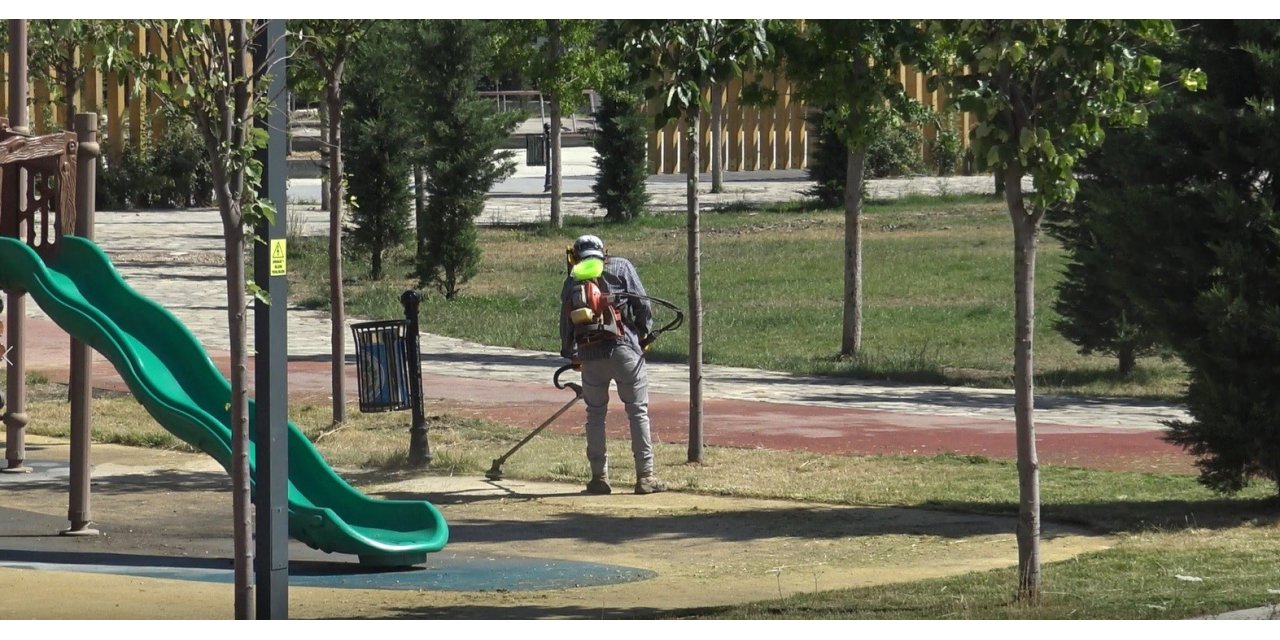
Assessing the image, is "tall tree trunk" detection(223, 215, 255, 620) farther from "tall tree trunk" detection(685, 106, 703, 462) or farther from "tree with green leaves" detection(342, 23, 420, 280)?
"tree with green leaves" detection(342, 23, 420, 280)

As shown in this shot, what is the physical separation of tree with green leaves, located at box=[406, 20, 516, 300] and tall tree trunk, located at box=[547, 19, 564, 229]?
19.6ft

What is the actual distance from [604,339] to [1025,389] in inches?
163

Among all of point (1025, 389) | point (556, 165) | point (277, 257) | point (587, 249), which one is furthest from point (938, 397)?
point (556, 165)

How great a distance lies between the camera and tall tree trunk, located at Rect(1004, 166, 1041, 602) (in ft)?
25.8

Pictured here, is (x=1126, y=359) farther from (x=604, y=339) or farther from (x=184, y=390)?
(x=184, y=390)

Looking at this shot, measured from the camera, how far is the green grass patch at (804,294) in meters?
19.0

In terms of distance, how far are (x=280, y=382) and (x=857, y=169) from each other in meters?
13.1

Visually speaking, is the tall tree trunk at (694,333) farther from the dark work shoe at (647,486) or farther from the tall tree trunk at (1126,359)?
the tall tree trunk at (1126,359)

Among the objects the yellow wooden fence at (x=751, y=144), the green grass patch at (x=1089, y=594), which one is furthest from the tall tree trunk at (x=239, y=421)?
the yellow wooden fence at (x=751, y=144)

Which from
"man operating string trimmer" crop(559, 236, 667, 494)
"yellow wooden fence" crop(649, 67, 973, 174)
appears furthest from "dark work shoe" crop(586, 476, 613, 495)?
"yellow wooden fence" crop(649, 67, 973, 174)

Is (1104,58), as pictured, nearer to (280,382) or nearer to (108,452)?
(280,382)

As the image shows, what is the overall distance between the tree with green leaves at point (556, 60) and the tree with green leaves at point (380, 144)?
14.5ft

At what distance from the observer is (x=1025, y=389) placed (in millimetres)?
7883

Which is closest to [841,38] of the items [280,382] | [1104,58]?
[1104,58]
